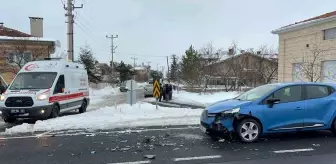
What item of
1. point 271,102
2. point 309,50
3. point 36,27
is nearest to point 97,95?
point 36,27

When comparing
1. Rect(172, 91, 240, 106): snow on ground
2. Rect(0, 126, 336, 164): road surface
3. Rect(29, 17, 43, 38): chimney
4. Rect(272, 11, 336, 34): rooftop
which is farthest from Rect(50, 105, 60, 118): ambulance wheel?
Rect(29, 17, 43, 38): chimney

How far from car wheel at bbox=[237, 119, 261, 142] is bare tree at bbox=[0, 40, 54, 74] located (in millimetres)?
23889

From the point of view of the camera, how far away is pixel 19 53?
27.2m

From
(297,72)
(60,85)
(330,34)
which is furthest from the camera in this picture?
(297,72)

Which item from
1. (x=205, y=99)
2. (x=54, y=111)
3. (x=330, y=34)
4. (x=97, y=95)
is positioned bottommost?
(x=97, y=95)

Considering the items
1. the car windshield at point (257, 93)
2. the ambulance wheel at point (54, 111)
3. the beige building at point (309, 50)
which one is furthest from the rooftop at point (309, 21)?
the ambulance wheel at point (54, 111)

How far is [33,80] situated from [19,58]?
16.8 m

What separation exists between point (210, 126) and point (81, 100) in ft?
32.3

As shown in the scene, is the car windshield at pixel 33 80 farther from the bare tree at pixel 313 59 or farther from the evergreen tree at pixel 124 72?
the evergreen tree at pixel 124 72

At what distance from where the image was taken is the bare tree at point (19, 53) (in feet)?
89.7

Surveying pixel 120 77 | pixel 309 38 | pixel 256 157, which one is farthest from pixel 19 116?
pixel 120 77

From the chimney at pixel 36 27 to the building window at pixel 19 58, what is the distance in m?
11.3

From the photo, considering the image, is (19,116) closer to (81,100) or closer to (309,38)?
(81,100)

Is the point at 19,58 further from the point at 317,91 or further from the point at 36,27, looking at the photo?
the point at 317,91
